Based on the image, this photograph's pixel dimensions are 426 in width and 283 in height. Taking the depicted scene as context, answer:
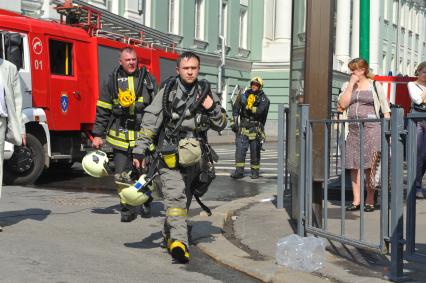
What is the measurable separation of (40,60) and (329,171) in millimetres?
6745

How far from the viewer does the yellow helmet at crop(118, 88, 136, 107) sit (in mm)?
7402

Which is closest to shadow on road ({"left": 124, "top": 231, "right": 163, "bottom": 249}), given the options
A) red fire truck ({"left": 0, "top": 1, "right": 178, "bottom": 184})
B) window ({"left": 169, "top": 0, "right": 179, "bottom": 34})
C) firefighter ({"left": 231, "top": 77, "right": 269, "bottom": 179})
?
red fire truck ({"left": 0, "top": 1, "right": 178, "bottom": 184})

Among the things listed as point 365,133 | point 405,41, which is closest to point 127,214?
point 365,133

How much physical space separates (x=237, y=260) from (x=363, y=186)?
45.1 inches

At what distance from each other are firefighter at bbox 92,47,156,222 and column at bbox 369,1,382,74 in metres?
42.7

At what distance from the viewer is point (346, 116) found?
8875 mm

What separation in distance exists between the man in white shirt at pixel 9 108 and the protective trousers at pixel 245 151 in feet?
21.2

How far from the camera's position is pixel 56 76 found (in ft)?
39.4

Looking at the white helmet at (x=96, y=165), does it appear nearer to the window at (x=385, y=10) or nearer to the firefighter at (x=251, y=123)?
the firefighter at (x=251, y=123)

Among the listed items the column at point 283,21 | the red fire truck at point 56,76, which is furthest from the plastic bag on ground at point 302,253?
the column at point 283,21

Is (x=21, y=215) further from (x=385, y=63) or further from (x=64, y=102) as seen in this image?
(x=385, y=63)

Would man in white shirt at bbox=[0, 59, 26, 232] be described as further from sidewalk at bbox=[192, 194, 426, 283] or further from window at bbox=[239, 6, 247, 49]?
window at bbox=[239, 6, 247, 49]

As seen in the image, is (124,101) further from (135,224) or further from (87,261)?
(87,261)

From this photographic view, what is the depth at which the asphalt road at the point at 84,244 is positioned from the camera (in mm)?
5332
